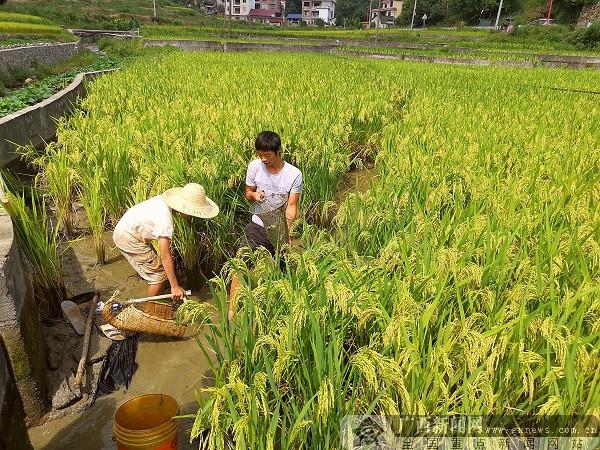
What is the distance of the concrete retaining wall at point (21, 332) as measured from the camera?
190cm

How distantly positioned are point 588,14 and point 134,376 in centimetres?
5267

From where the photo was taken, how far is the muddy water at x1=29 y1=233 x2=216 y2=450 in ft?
6.72

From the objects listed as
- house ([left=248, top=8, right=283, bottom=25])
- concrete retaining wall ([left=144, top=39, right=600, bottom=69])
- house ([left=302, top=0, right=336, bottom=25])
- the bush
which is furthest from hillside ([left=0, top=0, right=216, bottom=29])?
the bush

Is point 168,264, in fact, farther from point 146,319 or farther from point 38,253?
point 38,253

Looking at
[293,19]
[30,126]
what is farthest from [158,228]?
[293,19]

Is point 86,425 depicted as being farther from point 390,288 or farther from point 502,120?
point 502,120

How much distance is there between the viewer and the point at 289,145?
169 inches

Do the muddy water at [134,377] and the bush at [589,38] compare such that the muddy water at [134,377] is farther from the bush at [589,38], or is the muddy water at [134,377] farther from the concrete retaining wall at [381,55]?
the bush at [589,38]

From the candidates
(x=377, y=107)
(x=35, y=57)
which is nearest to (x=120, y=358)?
(x=377, y=107)

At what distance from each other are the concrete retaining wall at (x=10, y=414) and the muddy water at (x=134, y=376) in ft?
0.53

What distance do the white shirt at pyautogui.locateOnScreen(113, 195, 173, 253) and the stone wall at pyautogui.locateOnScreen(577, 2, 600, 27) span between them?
162ft

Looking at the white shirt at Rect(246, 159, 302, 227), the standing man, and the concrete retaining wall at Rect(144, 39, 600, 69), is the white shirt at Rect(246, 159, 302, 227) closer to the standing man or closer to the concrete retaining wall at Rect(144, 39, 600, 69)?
the standing man

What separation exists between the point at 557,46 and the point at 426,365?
32382mm

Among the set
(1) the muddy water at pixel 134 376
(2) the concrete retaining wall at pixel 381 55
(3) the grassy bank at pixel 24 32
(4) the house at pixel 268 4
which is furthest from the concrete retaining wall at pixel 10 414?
(4) the house at pixel 268 4
